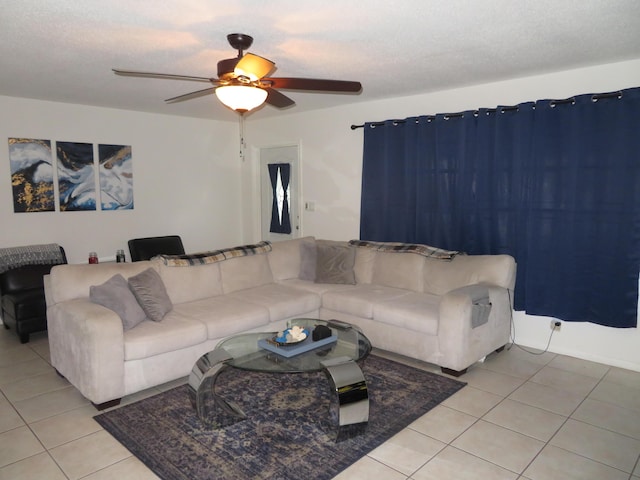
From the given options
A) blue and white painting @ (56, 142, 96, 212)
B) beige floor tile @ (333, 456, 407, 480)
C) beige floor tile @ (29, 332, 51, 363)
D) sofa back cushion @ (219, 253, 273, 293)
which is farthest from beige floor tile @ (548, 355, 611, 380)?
blue and white painting @ (56, 142, 96, 212)

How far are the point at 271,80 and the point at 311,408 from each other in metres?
2.12

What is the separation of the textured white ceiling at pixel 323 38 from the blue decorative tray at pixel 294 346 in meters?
1.97

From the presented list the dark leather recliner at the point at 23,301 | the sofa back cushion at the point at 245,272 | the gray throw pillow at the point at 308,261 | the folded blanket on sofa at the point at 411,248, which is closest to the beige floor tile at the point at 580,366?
the folded blanket on sofa at the point at 411,248

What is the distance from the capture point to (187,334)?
10.7 feet

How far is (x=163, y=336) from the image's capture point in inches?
124

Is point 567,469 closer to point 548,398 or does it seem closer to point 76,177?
point 548,398

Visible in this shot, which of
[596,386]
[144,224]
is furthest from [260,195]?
[596,386]

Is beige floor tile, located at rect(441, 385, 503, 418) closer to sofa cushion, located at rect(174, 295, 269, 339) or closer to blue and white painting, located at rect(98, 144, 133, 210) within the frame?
sofa cushion, located at rect(174, 295, 269, 339)

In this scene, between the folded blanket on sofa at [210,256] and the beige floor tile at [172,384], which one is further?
the folded blanket on sofa at [210,256]

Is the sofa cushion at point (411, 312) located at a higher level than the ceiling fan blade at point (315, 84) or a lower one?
lower

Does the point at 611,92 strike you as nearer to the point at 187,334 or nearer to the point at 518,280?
the point at 518,280

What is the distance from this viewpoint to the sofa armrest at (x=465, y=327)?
11.0 feet

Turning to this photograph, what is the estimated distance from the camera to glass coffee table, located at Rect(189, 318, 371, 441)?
2.56m

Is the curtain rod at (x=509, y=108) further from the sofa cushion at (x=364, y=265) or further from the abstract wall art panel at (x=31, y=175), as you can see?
the abstract wall art panel at (x=31, y=175)
